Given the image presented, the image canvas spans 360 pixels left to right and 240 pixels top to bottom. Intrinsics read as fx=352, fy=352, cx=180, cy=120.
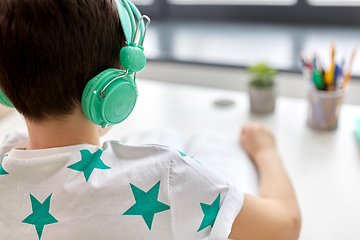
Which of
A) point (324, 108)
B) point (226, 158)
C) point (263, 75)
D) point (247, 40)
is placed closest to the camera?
point (226, 158)

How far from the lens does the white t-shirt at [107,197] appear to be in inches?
18.9

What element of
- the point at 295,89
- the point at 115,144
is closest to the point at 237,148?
the point at 115,144

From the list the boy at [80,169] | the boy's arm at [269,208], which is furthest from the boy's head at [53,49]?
the boy's arm at [269,208]

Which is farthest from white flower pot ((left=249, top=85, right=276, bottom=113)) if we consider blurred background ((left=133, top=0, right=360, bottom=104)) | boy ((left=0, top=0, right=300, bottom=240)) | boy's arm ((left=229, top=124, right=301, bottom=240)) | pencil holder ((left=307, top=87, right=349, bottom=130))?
boy ((left=0, top=0, right=300, bottom=240))

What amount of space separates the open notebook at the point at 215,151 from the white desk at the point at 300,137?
0.29ft

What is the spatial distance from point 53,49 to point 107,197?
0.21 m

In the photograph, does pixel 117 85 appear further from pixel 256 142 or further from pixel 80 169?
pixel 256 142

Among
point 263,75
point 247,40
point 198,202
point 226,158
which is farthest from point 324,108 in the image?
point 247,40

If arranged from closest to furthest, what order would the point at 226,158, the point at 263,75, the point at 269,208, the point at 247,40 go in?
the point at 269,208
the point at 226,158
the point at 263,75
the point at 247,40

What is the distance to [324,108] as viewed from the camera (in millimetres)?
974

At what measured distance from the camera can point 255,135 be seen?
90 cm

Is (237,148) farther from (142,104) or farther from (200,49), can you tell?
(200,49)

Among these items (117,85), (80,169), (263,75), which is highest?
(117,85)

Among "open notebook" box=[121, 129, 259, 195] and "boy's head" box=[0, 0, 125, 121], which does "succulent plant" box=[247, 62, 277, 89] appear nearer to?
"open notebook" box=[121, 129, 259, 195]
